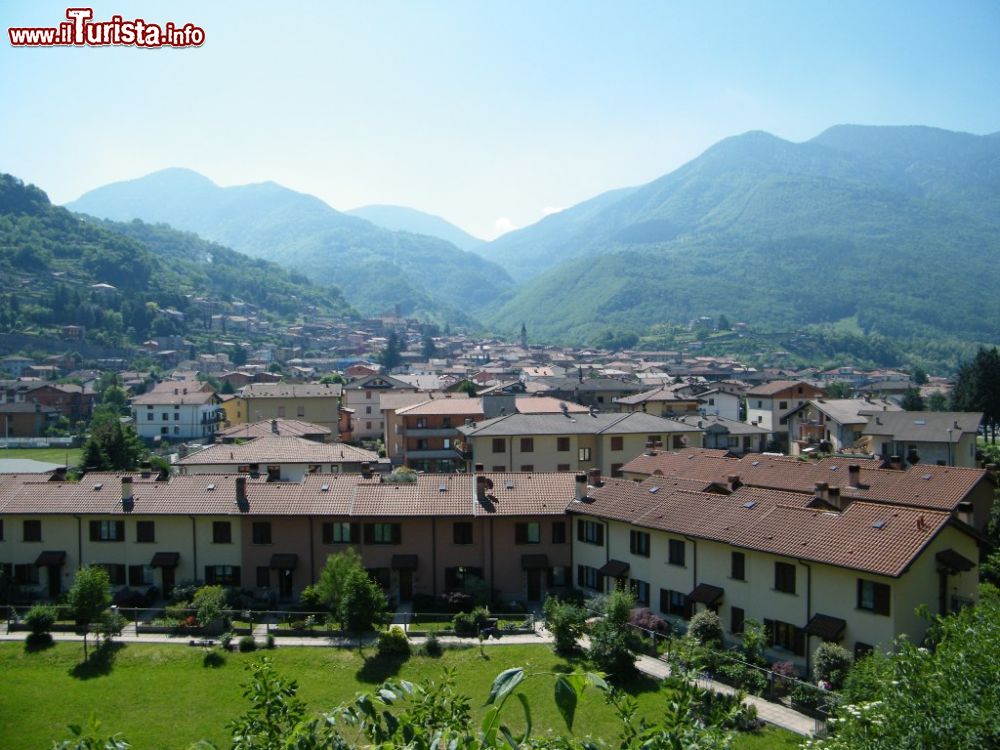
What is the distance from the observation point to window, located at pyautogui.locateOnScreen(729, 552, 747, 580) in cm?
2753

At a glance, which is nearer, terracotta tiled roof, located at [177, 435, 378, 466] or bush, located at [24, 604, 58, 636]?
bush, located at [24, 604, 58, 636]

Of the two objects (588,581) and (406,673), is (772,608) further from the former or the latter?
(406,673)

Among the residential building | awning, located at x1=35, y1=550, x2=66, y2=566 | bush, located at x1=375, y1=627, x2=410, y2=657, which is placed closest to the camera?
bush, located at x1=375, y1=627, x2=410, y2=657

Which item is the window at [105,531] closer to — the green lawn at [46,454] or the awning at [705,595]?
the awning at [705,595]

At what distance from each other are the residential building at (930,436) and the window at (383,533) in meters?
42.8

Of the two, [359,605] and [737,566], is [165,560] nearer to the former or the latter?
[359,605]

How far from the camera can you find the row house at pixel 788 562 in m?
23.7

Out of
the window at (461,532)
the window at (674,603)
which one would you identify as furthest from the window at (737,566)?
the window at (461,532)

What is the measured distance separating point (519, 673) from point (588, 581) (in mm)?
29600

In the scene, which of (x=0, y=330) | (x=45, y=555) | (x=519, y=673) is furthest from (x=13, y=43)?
(x=0, y=330)

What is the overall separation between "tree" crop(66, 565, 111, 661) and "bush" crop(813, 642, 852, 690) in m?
24.2

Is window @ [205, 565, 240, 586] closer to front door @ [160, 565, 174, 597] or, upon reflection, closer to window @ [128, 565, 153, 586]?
front door @ [160, 565, 174, 597]

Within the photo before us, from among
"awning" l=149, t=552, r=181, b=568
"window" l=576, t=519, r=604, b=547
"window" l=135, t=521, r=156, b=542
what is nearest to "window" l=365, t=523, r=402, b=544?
"window" l=576, t=519, r=604, b=547

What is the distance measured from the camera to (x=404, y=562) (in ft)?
111
